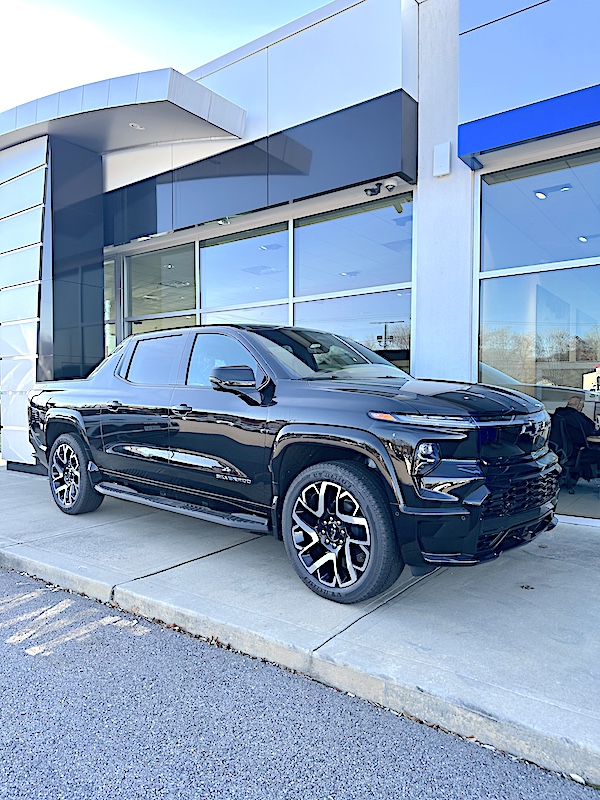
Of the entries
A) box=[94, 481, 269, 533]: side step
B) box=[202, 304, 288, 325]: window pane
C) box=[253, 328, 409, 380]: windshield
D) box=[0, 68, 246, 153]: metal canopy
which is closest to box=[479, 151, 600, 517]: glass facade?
box=[253, 328, 409, 380]: windshield

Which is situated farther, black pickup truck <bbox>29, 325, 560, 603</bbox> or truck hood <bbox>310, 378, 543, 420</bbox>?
truck hood <bbox>310, 378, 543, 420</bbox>

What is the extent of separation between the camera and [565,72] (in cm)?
560

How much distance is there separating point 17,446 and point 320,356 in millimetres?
6788

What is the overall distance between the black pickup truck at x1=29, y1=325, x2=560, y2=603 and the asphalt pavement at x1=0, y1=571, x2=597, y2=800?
0.92 m

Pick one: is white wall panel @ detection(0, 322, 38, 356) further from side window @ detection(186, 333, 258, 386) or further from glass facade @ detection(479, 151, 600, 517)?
glass facade @ detection(479, 151, 600, 517)

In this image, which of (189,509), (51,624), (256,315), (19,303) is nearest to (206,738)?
(51,624)

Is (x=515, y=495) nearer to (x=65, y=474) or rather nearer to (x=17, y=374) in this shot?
(x=65, y=474)

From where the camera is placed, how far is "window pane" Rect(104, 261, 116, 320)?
37.2 ft

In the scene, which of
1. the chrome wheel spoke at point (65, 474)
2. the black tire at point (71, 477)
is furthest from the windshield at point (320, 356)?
the chrome wheel spoke at point (65, 474)

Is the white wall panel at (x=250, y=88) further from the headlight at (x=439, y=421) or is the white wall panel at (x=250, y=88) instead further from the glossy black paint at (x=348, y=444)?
the headlight at (x=439, y=421)

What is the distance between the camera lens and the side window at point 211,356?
4.63 meters

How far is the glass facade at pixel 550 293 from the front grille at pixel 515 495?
2.59 meters

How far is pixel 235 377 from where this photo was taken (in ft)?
13.7

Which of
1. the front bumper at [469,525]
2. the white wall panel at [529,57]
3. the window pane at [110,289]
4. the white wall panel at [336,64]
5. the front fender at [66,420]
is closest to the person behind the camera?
the front bumper at [469,525]
